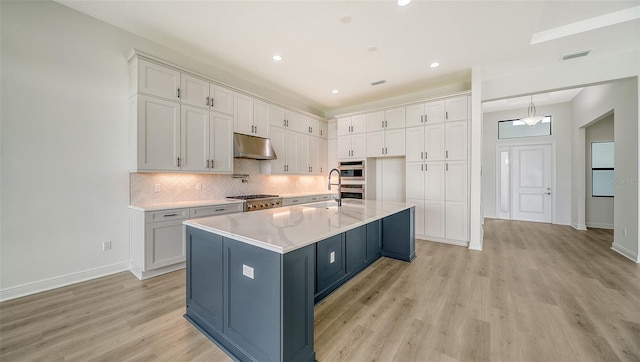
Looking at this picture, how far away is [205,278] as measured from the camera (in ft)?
6.30

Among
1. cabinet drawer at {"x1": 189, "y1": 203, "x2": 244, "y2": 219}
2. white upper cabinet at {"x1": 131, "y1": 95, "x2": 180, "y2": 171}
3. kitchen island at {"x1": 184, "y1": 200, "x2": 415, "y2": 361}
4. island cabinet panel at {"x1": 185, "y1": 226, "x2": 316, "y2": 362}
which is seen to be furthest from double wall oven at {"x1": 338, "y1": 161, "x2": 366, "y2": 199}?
island cabinet panel at {"x1": 185, "y1": 226, "x2": 316, "y2": 362}

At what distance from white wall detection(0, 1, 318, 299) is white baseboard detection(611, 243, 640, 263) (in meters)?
7.13

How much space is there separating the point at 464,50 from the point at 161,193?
4860 mm

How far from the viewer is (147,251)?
2.88 m

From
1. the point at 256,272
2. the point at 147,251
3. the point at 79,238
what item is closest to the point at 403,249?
the point at 256,272

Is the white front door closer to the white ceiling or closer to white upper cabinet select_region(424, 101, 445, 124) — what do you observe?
the white ceiling

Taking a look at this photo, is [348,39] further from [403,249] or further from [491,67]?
[403,249]

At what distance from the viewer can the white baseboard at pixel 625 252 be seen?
3473 millimetres

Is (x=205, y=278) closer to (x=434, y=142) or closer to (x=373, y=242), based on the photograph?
(x=373, y=242)

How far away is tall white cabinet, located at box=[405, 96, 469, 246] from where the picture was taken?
4.33 meters

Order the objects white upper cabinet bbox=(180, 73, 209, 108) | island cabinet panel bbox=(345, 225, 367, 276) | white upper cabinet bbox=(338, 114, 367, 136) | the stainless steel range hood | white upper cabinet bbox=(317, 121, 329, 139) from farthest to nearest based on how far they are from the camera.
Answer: white upper cabinet bbox=(317, 121, 329, 139), white upper cabinet bbox=(338, 114, 367, 136), the stainless steel range hood, white upper cabinet bbox=(180, 73, 209, 108), island cabinet panel bbox=(345, 225, 367, 276)

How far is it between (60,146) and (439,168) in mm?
5507

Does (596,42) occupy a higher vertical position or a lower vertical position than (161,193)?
higher

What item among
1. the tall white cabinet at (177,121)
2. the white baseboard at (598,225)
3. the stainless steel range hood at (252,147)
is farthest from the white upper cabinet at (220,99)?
the white baseboard at (598,225)
